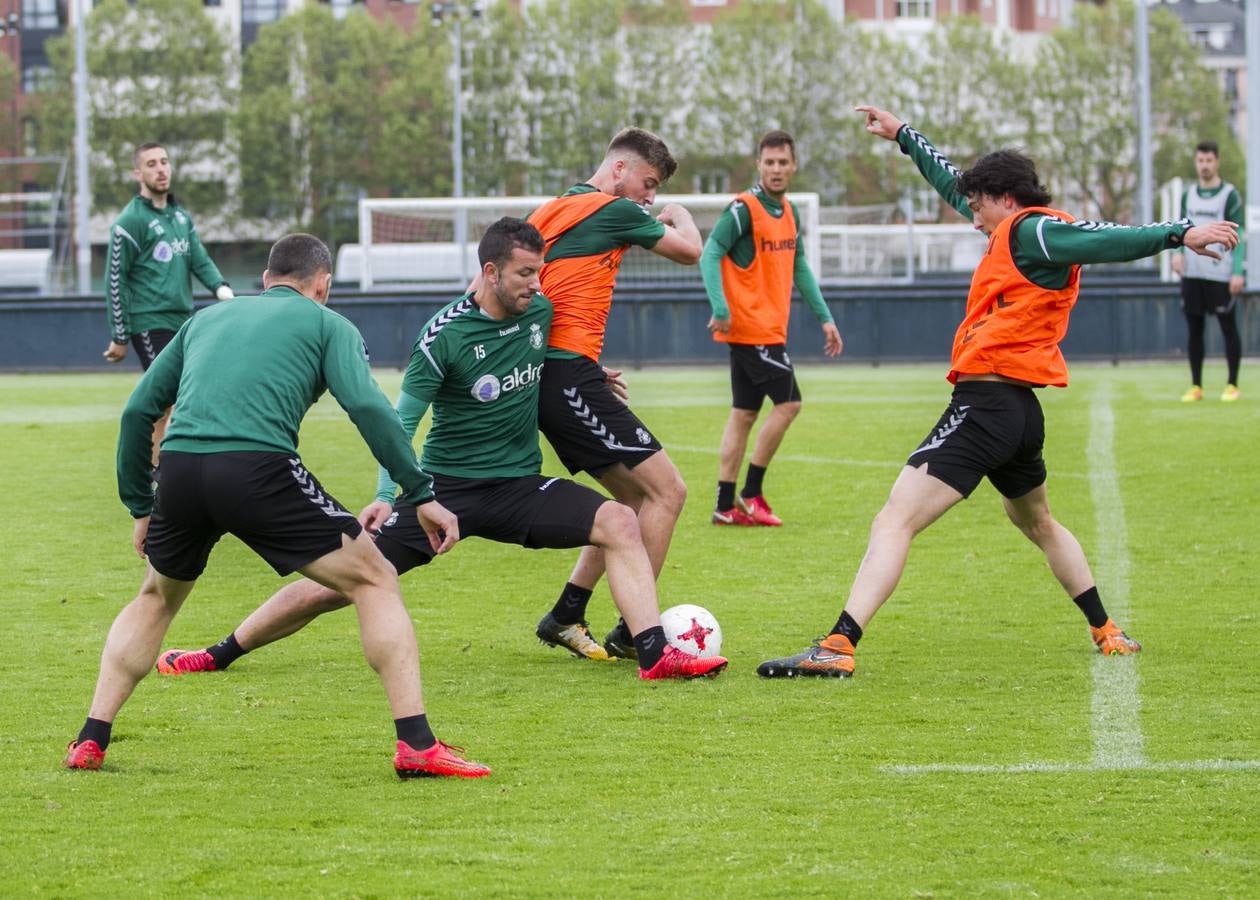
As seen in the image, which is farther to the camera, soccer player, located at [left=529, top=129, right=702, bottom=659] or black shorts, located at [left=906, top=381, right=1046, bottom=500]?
soccer player, located at [left=529, top=129, right=702, bottom=659]

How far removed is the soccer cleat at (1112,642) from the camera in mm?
7551

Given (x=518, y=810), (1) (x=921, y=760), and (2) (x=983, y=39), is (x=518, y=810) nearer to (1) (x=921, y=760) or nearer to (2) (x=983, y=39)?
(1) (x=921, y=760)

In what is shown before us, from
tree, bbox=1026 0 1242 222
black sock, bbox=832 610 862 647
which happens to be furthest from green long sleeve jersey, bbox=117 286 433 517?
tree, bbox=1026 0 1242 222

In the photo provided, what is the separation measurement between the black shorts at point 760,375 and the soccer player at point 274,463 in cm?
645

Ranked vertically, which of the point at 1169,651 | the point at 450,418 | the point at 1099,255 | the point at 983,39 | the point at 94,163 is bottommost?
the point at 1169,651

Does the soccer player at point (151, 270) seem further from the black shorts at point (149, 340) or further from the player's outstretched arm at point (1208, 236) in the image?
the player's outstretched arm at point (1208, 236)

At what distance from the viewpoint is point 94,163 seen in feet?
206

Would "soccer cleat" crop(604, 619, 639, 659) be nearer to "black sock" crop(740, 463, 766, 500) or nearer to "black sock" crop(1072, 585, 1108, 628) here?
"black sock" crop(1072, 585, 1108, 628)

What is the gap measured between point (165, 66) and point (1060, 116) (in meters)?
31.7

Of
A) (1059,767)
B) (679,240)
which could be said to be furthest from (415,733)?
(679,240)

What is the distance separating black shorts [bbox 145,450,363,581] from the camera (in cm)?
549

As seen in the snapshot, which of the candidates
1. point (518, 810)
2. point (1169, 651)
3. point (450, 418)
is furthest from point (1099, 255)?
point (518, 810)

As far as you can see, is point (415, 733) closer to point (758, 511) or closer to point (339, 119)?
point (758, 511)

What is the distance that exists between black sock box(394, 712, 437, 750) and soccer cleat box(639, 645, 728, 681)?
1.65 meters
